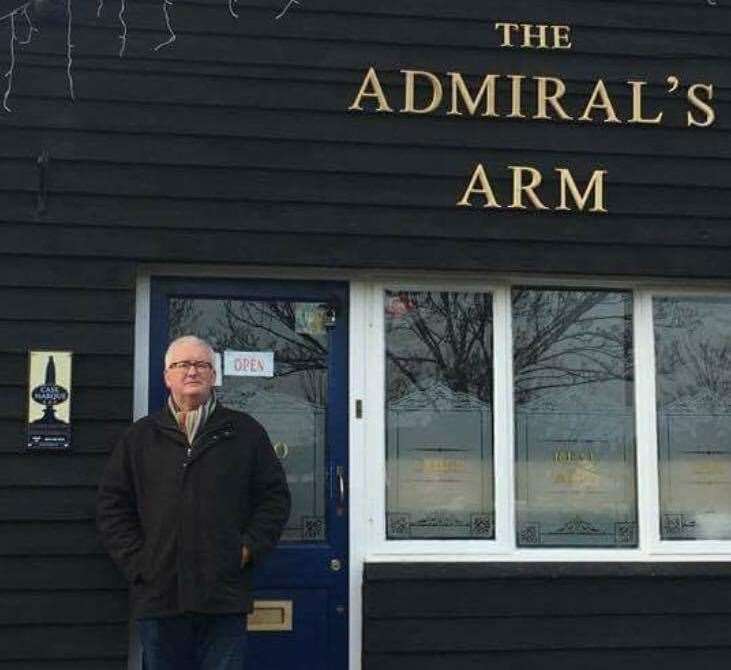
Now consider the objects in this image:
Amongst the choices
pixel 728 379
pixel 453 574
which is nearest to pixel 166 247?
pixel 453 574

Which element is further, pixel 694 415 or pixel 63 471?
pixel 694 415

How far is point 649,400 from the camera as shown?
4.99 m

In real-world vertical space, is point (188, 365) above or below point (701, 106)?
below

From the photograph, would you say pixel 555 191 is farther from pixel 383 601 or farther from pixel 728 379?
pixel 383 601

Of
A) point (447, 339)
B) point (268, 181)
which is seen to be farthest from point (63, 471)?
point (447, 339)

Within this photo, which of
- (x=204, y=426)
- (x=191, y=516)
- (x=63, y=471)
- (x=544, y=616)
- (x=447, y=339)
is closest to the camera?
A: (x=191, y=516)

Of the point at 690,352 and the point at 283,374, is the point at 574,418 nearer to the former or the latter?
the point at 690,352

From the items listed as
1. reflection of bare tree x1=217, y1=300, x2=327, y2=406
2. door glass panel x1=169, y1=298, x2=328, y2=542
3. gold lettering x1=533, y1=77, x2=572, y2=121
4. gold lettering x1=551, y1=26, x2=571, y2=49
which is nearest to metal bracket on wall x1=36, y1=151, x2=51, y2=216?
door glass panel x1=169, y1=298, x2=328, y2=542

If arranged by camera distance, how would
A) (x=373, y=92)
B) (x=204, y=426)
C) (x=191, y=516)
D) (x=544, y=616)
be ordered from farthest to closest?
(x=373, y=92) → (x=544, y=616) → (x=204, y=426) → (x=191, y=516)

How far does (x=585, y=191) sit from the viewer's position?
194 inches

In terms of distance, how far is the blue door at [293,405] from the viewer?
4.70 metres

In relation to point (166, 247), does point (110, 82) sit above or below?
above

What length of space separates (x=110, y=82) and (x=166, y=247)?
773 mm

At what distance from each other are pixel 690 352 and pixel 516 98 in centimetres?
145
